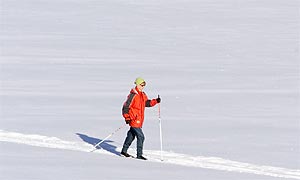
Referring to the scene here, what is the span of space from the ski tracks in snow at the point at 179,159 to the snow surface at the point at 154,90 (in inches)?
0.8

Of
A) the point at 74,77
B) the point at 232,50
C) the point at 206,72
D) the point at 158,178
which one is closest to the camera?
the point at 158,178

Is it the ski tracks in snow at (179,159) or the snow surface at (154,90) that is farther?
the ski tracks in snow at (179,159)

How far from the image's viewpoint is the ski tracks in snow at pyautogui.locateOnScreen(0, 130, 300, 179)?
35.5 ft

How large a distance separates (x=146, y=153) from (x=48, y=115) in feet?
12.5

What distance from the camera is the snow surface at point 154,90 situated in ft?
35.0

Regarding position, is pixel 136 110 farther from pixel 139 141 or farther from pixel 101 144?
pixel 101 144

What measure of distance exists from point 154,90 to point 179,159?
7420mm

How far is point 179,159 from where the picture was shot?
1163 cm

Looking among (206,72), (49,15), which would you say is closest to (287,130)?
(206,72)

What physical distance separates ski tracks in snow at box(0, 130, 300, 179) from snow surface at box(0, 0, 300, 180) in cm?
2

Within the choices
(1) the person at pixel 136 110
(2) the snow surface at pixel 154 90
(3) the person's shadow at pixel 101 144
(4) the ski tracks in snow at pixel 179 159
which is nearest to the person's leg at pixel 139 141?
(1) the person at pixel 136 110

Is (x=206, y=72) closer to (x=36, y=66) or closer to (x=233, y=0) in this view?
(x=36, y=66)

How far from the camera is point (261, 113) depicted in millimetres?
16219

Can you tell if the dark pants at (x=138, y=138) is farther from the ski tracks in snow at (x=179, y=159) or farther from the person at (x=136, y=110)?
the ski tracks in snow at (x=179, y=159)
